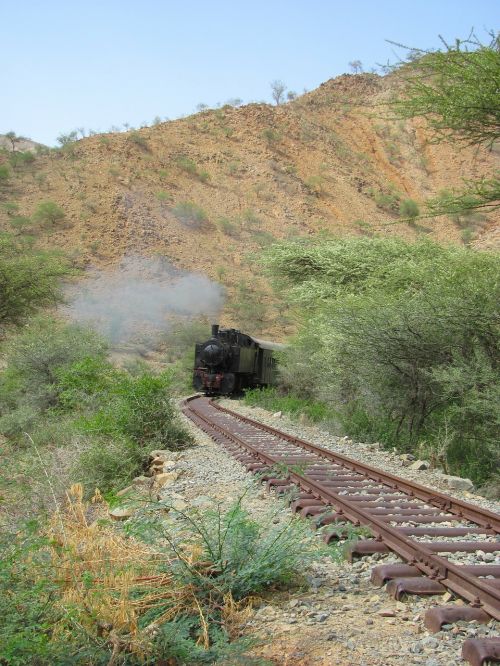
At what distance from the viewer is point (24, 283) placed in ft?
79.5

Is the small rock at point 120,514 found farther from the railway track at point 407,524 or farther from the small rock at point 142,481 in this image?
the small rock at point 142,481

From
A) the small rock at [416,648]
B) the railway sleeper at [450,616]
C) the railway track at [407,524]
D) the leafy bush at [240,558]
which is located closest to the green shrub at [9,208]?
the railway track at [407,524]

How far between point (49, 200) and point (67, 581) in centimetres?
5231

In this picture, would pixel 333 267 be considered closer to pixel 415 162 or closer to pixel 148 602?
pixel 148 602

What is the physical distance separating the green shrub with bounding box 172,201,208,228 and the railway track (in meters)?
43.9

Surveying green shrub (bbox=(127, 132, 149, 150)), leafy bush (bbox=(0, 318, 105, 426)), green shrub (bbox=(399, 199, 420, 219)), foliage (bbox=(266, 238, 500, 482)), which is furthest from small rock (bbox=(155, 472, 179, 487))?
green shrub (bbox=(127, 132, 149, 150))

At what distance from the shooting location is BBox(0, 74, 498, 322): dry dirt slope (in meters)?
52.6

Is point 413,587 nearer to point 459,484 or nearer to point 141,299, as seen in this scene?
point 459,484

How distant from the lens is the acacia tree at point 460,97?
10.1 metres

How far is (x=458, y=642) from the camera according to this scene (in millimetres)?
4109

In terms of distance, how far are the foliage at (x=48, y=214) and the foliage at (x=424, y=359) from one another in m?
36.3

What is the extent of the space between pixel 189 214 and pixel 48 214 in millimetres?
11011

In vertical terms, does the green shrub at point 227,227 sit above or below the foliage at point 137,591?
above

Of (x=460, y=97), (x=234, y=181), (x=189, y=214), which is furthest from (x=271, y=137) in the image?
(x=460, y=97)
